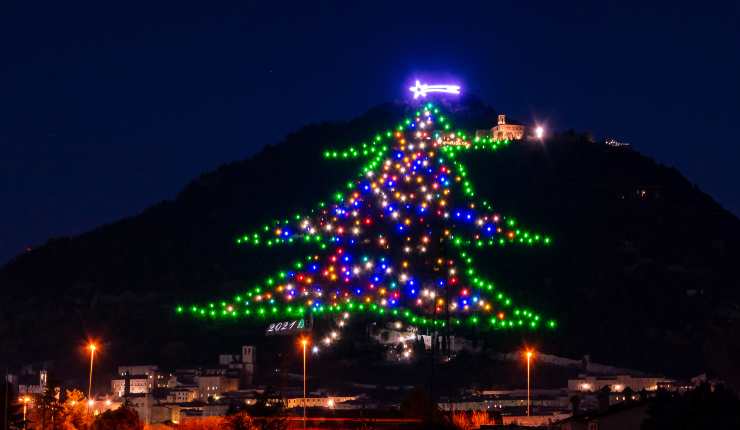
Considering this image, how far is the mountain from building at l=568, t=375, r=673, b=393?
8335 mm

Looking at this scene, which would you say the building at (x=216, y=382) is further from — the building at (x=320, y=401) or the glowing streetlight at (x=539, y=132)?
the glowing streetlight at (x=539, y=132)

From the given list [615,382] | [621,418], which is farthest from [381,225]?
[615,382]

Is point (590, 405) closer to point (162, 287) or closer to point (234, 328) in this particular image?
point (234, 328)

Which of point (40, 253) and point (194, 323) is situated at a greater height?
point (40, 253)

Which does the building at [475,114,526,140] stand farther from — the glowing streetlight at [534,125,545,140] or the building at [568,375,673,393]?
the building at [568,375,673,393]

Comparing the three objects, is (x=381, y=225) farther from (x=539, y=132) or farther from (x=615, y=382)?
(x=539, y=132)

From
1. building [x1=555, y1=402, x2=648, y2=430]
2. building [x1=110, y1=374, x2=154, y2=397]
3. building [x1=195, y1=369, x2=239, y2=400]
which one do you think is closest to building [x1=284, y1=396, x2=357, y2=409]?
building [x1=195, y1=369, x2=239, y2=400]

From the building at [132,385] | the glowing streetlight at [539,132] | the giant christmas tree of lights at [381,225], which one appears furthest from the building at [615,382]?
the glowing streetlight at [539,132]

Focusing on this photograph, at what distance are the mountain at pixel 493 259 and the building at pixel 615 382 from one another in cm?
833

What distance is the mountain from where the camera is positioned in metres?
140

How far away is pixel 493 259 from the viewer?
482 ft

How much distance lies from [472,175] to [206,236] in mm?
28725

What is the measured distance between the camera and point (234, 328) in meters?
146

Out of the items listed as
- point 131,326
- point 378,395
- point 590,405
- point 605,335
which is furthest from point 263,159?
point 590,405
